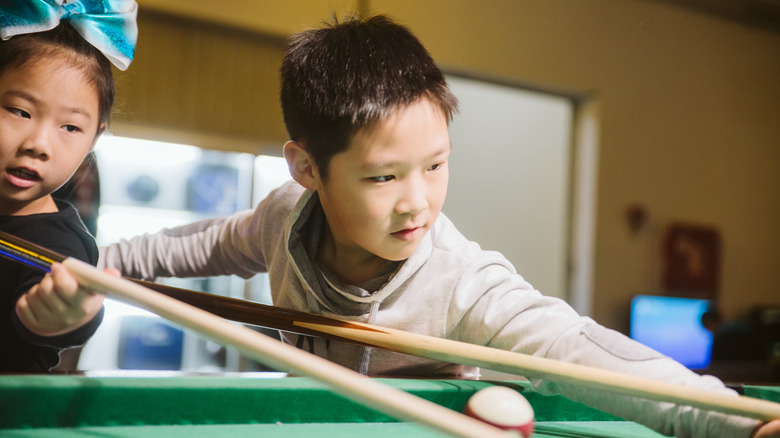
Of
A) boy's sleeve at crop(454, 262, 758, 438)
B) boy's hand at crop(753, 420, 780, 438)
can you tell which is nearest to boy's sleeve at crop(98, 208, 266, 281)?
boy's sleeve at crop(454, 262, 758, 438)

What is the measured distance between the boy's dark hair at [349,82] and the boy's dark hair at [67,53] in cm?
47

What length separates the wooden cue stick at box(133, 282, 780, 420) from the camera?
0.97 meters

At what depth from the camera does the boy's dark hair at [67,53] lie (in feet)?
4.84

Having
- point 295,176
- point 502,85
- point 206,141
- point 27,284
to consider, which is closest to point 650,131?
point 502,85

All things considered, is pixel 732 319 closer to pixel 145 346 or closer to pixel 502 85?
pixel 502 85

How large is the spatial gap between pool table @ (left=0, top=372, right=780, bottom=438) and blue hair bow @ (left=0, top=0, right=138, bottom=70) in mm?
894

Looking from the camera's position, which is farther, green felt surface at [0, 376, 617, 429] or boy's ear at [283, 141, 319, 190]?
boy's ear at [283, 141, 319, 190]

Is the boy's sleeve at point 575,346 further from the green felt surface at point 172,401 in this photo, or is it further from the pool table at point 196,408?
the green felt surface at point 172,401

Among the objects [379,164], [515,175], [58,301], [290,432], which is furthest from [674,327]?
[58,301]

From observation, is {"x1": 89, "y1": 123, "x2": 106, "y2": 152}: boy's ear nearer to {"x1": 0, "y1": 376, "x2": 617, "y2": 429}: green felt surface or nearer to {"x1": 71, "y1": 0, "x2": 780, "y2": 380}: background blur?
{"x1": 71, "y1": 0, "x2": 780, "y2": 380}: background blur

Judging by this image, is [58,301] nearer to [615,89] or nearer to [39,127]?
[39,127]

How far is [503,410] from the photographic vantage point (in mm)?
929

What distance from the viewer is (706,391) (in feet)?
3.24

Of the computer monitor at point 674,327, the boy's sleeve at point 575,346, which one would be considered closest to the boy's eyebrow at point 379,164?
the boy's sleeve at point 575,346
